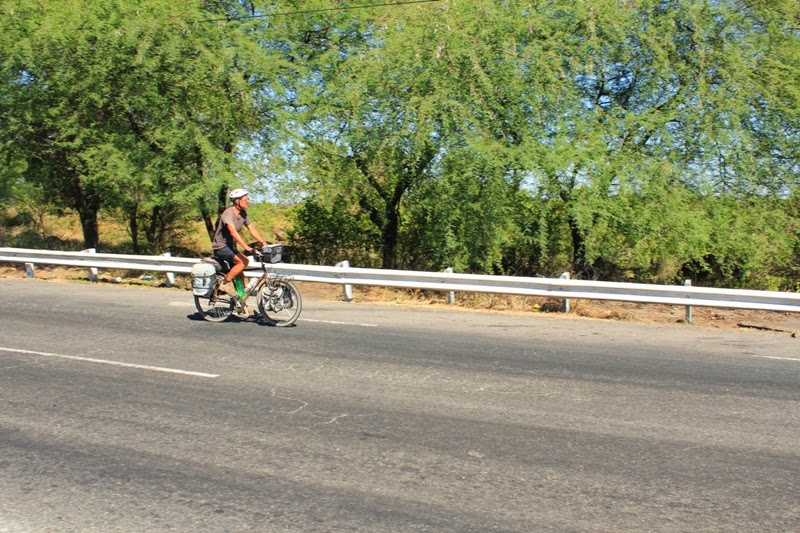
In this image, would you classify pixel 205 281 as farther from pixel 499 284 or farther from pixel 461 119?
pixel 461 119

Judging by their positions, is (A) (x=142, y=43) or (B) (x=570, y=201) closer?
(B) (x=570, y=201)

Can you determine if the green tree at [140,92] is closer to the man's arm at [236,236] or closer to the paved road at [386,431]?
the man's arm at [236,236]

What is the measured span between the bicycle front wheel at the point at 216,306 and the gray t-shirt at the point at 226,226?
69cm

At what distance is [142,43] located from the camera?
1838 cm

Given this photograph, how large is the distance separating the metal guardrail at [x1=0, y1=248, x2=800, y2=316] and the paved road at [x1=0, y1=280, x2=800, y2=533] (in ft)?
7.30

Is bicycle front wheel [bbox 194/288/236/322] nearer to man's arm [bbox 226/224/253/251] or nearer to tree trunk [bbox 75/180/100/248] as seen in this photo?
man's arm [bbox 226/224/253/251]

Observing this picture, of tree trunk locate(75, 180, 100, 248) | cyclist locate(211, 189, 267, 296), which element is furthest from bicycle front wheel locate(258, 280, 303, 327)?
tree trunk locate(75, 180, 100, 248)

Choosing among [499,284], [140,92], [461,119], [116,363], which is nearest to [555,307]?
[499,284]

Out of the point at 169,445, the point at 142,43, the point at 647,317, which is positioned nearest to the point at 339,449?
the point at 169,445

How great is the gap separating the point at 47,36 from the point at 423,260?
1085 cm

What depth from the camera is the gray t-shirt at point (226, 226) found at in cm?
1076

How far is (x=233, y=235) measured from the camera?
10703mm

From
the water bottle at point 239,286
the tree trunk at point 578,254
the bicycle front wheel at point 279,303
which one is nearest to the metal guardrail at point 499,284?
the tree trunk at point 578,254

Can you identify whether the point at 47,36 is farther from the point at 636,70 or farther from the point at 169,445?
the point at 169,445
